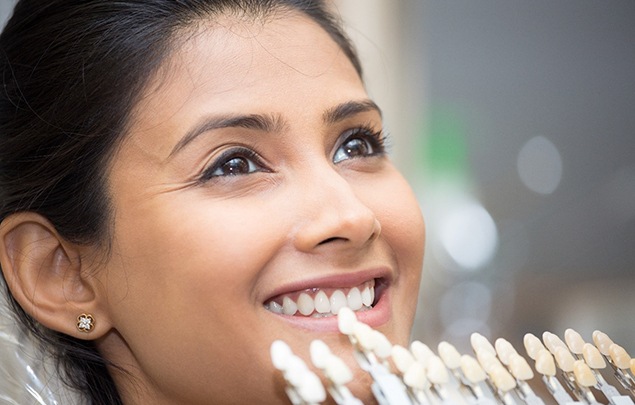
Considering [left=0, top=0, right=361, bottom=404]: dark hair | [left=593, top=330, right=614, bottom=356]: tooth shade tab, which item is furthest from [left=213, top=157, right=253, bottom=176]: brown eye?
[left=593, top=330, right=614, bottom=356]: tooth shade tab

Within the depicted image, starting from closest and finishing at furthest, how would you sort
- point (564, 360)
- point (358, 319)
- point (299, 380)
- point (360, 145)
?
point (299, 380) → point (564, 360) → point (358, 319) → point (360, 145)

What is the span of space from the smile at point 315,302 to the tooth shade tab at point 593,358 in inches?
11.0

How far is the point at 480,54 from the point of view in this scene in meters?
3.06

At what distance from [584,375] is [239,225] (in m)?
0.43

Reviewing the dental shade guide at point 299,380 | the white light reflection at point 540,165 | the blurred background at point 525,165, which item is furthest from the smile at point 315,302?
the white light reflection at point 540,165

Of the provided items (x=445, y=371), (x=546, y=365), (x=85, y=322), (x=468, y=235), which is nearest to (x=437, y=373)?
(x=445, y=371)

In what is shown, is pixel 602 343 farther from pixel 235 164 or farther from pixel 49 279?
pixel 49 279

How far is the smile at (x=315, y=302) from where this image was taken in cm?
99

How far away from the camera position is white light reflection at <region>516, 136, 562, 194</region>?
2992 mm

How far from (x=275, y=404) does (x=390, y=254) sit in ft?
0.82

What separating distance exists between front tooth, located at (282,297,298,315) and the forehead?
0.24 metres

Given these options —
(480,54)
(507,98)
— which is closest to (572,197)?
(507,98)

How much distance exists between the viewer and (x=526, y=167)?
301cm

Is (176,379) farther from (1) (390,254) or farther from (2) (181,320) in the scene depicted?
(1) (390,254)
